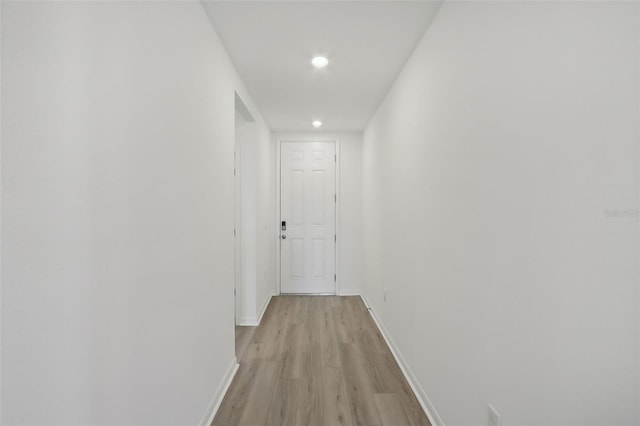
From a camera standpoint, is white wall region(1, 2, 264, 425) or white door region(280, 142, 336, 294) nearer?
white wall region(1, 2, 264, 425)

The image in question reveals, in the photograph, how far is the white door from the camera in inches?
192

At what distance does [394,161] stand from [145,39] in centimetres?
220

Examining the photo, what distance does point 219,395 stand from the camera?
7.01 ft

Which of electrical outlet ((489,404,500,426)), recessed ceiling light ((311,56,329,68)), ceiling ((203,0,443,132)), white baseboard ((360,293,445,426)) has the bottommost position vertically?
white baseboard ((360,293,445,426))

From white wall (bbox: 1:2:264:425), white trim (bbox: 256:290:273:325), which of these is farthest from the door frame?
white wall (bbox: 1:2:264:425)

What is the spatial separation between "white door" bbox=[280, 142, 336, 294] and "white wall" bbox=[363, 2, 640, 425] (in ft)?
9.47

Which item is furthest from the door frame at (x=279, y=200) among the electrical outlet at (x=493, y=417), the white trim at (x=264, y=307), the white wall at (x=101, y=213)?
the electrical outlet at (x=493, y=417)

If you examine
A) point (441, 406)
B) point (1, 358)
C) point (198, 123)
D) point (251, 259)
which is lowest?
point (441, 406)

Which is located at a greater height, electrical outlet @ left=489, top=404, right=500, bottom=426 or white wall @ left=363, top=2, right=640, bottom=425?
white wall @ left=363, top=2, right=640, bottom=425

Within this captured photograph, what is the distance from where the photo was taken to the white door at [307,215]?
16.0 feet

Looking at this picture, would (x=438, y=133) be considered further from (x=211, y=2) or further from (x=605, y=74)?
(x=211, y=2)

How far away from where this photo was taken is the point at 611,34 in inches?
31.3

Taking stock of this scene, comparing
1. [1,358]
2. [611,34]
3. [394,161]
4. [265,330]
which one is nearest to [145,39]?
[1,358]

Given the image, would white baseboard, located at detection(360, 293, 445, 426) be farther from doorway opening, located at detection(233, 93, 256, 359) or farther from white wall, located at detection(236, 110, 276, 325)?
doorway opening, located at detection(233, 93, 256, 359)
